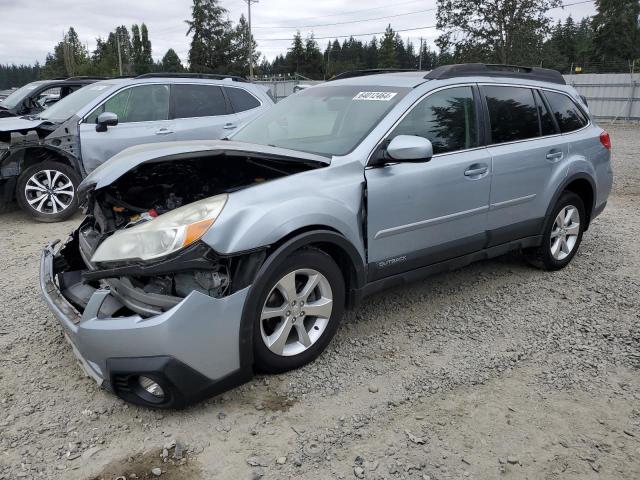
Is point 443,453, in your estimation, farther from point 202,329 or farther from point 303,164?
point 303,164

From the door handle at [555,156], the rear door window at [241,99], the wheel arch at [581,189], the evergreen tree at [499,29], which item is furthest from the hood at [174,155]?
the evergreen tree at [499,29]

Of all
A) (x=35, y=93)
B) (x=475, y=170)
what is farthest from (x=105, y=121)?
(x=475, y=170)

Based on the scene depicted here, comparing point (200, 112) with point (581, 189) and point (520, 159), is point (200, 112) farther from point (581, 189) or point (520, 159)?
point (581, 189)

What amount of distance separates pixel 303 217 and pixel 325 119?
1.32 meters

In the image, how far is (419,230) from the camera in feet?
12.2

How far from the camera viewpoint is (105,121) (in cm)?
671

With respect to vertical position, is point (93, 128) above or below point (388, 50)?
below

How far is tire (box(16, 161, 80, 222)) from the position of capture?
22.1 feet

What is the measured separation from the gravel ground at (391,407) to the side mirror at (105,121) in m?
2.97

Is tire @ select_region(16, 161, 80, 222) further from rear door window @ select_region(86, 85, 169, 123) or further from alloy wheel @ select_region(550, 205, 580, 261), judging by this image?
alloy wheel @ select_region(550, 205, 580, 261)

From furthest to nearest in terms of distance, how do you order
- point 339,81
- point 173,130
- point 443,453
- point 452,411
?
1. point 173,130
2. point 339,81
3. point 452,411
4. point 443,453

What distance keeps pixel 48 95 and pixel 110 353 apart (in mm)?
11588

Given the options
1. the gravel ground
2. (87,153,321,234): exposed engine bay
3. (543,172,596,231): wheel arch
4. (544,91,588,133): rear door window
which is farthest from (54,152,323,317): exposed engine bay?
(544,91,588,133): rear door window

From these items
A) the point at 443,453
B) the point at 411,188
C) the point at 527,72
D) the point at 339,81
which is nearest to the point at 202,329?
the point at 443,453
